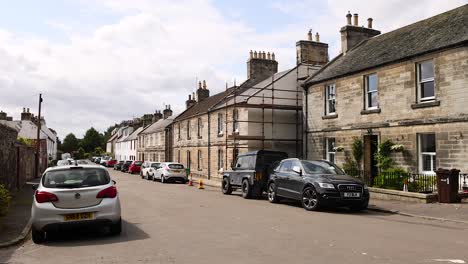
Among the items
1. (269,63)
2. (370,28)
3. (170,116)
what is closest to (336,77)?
(370,28)

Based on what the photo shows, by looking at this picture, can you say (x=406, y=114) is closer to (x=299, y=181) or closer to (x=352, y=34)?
(x=299, y=181)

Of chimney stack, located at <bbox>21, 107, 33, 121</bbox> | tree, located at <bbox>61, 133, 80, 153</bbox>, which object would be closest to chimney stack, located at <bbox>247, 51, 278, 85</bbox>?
chimney stack, located at <bbox>21, 107, 33, 121</bbox>

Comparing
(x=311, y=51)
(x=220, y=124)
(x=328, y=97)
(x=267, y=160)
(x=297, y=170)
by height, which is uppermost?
(x=311, y=51)

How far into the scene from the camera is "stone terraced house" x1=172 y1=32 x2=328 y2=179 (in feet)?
92.5

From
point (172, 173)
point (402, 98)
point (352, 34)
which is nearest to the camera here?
point (402, 98)

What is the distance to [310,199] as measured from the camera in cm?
1405

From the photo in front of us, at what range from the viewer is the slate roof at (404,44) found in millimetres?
17531

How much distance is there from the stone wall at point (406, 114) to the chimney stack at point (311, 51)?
6.13 m

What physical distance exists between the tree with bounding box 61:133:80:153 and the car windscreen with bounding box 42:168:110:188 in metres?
111

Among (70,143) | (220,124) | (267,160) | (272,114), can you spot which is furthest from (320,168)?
(70,143)

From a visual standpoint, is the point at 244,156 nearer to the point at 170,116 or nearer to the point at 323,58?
the point at 323,58

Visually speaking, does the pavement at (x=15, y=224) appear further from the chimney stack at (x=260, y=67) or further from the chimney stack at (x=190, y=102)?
the chimney stack at (x=190, y=102)

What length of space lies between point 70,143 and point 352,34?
105099 millimetres

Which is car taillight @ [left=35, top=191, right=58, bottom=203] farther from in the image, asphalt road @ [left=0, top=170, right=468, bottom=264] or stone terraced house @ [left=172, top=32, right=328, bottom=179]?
stone terraced house @ [left=172, top=32, right=328, bottom=179]
